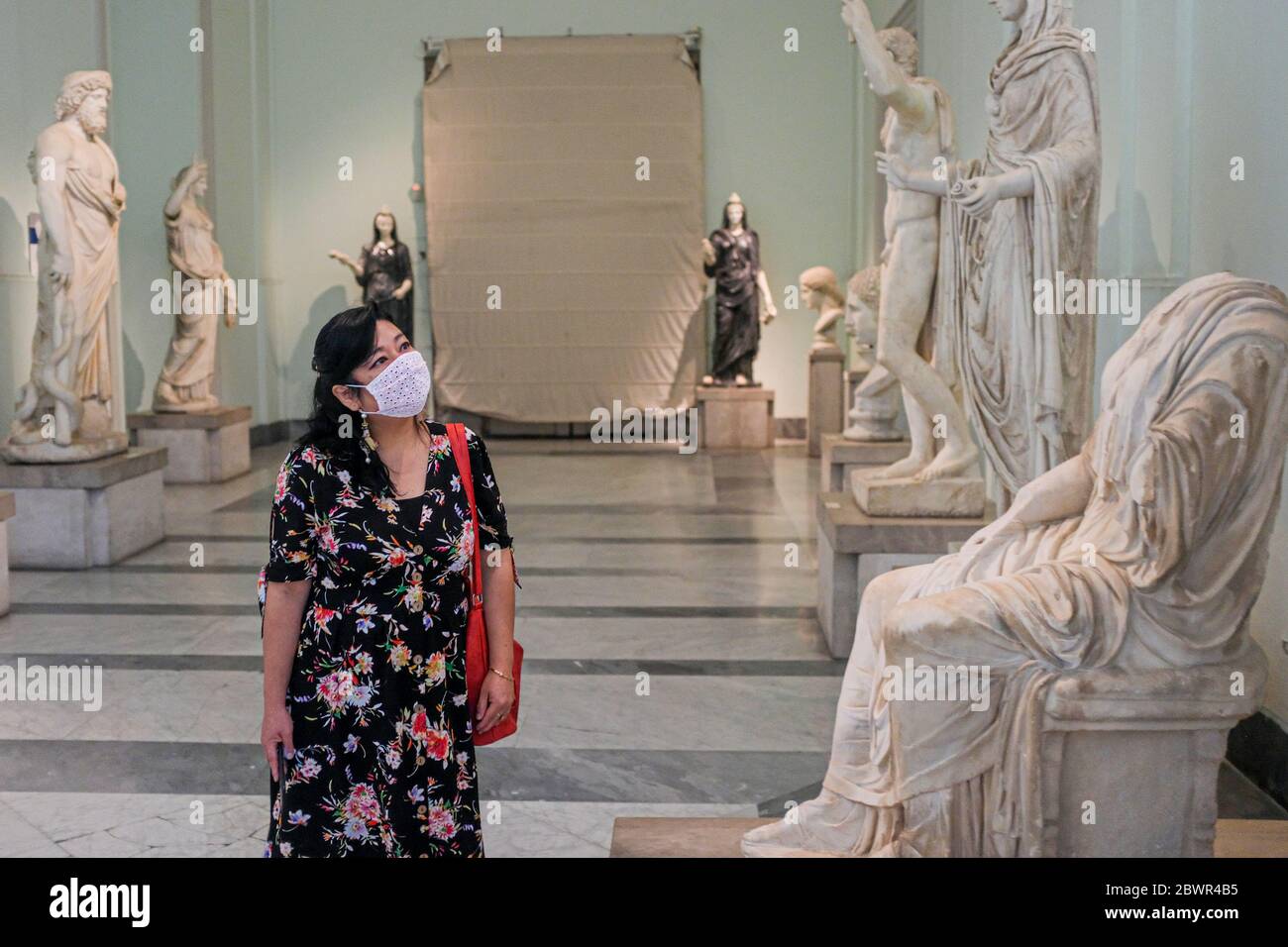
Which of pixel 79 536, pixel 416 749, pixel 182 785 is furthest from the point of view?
pixel 79 536

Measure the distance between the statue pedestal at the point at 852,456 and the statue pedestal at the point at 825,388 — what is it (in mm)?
4341

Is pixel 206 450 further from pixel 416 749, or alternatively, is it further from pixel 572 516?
pixel 416 749

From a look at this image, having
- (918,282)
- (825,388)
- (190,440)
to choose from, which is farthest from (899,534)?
(825,388)

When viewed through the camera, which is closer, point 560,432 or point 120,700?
point 120,700

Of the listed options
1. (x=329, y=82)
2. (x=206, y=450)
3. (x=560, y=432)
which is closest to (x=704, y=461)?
(x=560, y=432)

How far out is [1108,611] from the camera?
125 inches

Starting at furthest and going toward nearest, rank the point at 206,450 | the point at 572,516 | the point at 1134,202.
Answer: the point at 206,450
the point at 572,516
the point at 1134,202

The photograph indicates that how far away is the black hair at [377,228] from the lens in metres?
16.4

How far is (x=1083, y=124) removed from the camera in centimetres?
508

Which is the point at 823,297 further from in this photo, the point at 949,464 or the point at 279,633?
the point at 279,633

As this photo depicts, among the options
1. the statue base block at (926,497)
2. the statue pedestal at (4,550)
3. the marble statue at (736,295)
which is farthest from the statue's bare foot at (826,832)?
the marble statue at (736,295)

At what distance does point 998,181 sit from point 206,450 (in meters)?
9.13

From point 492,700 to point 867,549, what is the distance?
368 centimetres

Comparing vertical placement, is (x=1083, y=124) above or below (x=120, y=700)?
above
